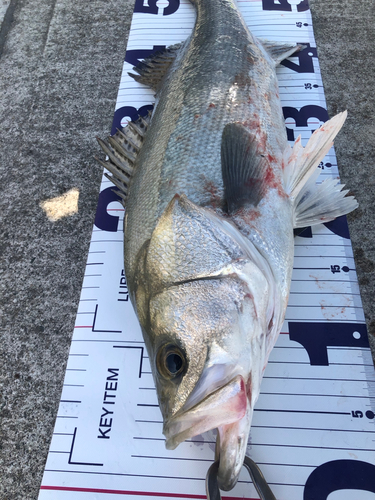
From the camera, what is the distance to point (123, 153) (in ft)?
5.84

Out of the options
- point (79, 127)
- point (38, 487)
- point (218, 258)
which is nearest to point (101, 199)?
point (79, 127)

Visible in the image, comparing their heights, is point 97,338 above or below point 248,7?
below

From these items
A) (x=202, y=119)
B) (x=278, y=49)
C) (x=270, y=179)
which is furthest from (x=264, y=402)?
(x=278, y=49)

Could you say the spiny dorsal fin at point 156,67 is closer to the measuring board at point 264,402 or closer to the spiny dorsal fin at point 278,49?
the spiny dorsal fin at point 278,49

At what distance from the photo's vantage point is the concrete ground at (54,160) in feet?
5.88

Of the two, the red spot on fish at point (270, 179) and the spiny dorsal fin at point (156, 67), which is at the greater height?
the spiny dorsal fin at point (156, 67)

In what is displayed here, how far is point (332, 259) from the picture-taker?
1.90m

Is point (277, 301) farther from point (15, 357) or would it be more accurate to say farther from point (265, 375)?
point (15, 357)

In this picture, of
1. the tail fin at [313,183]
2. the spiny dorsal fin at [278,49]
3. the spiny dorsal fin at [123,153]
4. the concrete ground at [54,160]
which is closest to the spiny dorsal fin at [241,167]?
the tail fin at [313,183]

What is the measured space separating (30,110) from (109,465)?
2416 mm

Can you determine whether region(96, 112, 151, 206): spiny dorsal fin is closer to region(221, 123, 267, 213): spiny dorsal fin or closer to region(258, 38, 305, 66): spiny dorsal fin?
region(221, 123, 267, 213): spiny dorsal fin

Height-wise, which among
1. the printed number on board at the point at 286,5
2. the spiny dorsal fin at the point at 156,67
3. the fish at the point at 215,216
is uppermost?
the printed number on board at the point at 286,5

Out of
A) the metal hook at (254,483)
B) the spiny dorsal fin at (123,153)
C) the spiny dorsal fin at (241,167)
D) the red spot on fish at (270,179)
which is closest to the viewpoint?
the metal hook at (254,483)

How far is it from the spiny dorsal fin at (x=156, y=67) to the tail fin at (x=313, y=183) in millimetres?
1034
